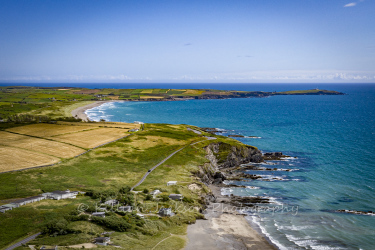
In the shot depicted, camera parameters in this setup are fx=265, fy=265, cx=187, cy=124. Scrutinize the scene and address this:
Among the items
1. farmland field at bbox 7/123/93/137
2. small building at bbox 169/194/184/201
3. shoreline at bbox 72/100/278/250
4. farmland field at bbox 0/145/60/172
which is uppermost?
farmland field at bbox 7/123/93/137

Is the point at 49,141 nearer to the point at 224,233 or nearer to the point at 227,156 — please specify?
the point at 227,156

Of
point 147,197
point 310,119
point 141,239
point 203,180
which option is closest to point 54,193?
point 147,197

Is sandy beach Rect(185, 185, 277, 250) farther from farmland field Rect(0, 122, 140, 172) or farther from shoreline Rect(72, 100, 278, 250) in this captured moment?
farmland field Rect(0, 122, 140, 172)

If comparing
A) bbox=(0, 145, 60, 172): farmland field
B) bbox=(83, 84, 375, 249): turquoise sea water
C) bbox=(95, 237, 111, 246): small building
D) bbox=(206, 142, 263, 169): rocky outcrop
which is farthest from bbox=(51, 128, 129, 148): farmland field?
bbox=(95, 237, 111, 246): small building

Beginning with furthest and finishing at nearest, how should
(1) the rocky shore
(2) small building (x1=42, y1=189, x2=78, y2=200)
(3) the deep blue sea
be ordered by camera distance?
(2) small building (x1=42, y1=189, x2=78, y2=200) → (3) the deep blue sea → (1) the rocky shore

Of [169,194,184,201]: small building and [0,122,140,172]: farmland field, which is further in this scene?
[0,122,140,172]: farmland field

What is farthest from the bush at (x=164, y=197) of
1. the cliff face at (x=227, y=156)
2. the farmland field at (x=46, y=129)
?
the farmland field at (x=46, y=129)
